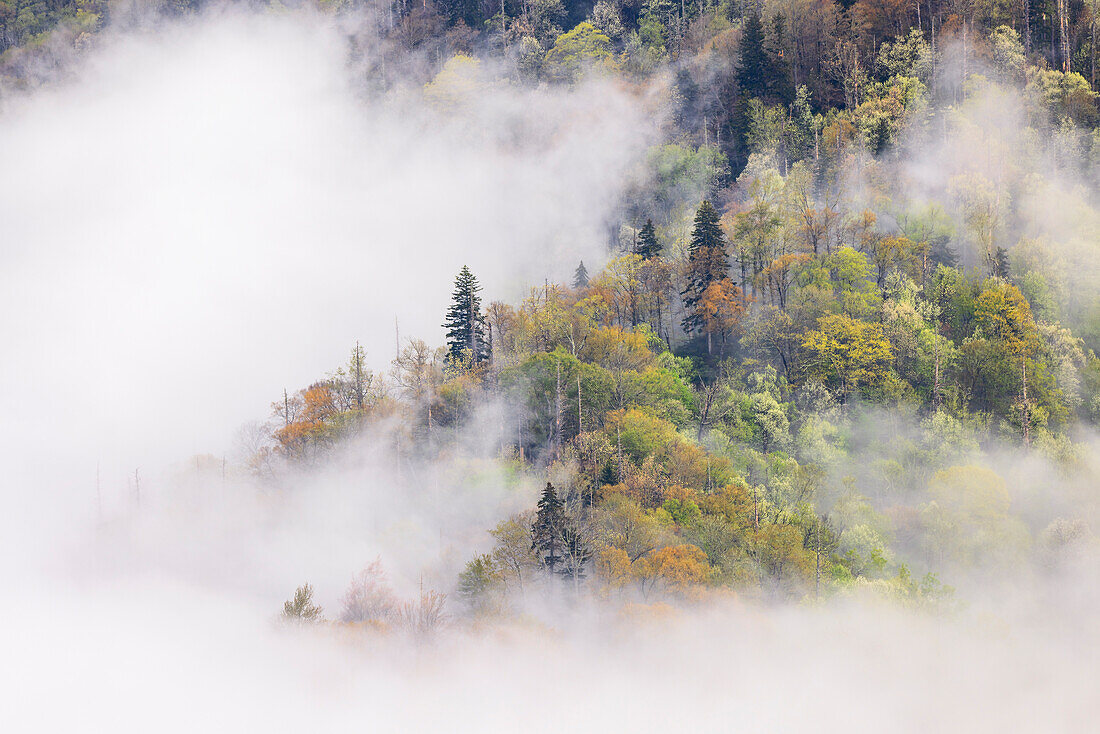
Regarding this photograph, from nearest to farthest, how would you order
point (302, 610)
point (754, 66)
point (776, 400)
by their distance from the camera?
point (776, 400), point (302, 610), point (754, 66)

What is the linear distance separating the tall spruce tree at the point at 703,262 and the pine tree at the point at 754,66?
29354 mm

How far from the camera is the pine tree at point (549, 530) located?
114438 mm

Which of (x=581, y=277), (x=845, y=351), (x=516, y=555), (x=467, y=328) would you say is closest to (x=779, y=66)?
(x=581, y=277)

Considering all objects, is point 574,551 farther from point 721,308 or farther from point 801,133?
point 801,133

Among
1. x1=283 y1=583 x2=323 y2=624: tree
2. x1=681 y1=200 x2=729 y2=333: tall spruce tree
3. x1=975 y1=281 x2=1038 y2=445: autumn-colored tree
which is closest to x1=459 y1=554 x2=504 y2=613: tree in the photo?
x1=283 y1=583 x2=323 y2=624: tree

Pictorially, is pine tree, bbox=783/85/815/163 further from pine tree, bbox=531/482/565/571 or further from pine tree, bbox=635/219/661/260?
pine tree, bbox=531/482/565/571

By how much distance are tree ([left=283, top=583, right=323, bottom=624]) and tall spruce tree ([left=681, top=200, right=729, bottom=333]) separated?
5010 centimetres

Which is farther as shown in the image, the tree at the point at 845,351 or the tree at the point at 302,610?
the tree at the point at 302,610

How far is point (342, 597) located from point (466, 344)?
30.9 metres

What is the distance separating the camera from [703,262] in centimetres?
13912

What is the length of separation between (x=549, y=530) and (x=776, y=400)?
1154 inches

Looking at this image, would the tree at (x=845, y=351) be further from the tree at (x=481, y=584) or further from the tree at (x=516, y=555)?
the tree at (x=481, y=584)

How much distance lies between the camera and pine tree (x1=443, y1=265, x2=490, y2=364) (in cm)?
14500

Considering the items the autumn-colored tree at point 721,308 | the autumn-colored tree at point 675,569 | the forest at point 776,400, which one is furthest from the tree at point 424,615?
the autumn-colored tree at point 721,308
